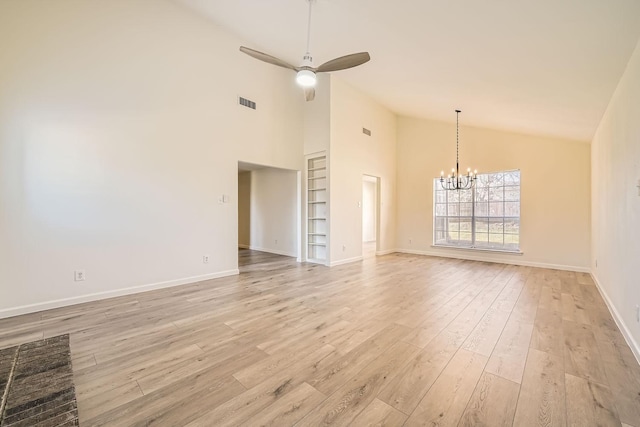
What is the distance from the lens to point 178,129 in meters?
4.34

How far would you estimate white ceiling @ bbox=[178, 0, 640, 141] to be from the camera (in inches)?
89.0

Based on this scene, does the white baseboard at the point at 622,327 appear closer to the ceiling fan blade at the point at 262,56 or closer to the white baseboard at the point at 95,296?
the ceiling fan blade at the point at 262,56

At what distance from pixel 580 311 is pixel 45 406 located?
5124 millimetres

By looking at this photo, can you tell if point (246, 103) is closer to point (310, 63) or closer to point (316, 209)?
point (310, 63)

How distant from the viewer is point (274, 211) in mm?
7562

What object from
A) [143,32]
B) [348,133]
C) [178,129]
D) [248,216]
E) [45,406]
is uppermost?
[143,32]

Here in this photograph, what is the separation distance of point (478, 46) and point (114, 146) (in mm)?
4791

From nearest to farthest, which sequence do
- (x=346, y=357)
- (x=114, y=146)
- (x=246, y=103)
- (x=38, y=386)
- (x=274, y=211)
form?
(x=38, y=386), (x=346, y=357), (x=114, y=146), (x=246, y=103), (x=274, y=211)

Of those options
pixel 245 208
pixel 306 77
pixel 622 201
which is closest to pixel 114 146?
pixel 306 77

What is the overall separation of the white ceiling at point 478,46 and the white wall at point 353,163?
33.7 inches

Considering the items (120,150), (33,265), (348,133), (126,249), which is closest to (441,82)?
(348,133)

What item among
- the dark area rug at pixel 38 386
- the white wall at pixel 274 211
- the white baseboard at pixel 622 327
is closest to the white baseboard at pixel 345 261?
the white wall at pixel 274 211

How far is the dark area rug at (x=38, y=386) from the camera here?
1547 millimetres

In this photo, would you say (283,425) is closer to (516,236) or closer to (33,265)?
(33,265)
